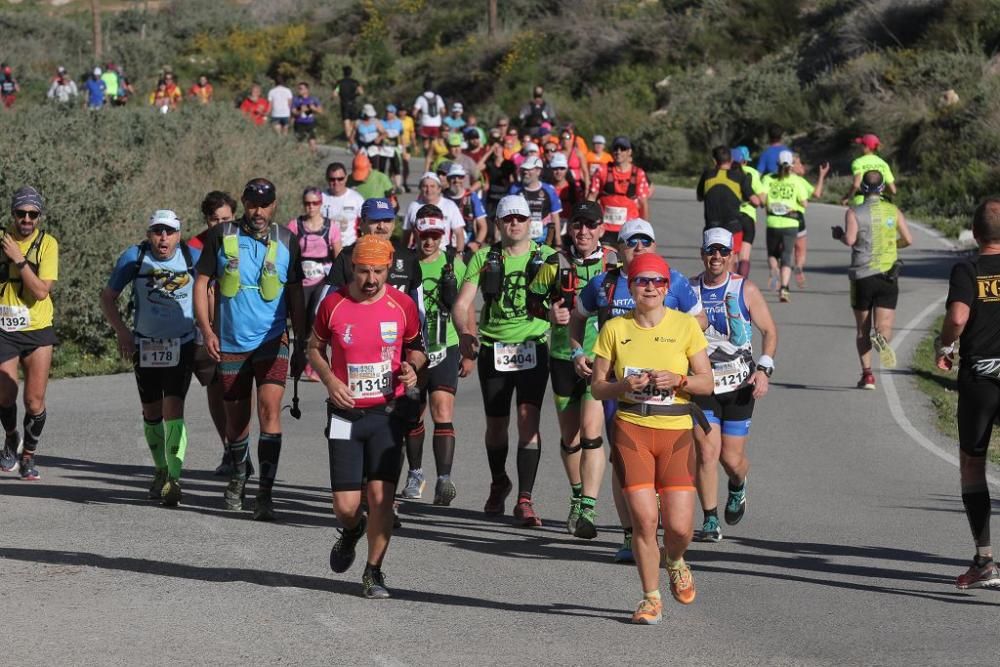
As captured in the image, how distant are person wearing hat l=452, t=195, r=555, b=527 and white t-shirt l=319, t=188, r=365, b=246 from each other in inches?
265

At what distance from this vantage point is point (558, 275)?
34.8ft

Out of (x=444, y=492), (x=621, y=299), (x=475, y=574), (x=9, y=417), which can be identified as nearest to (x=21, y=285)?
(x=9, y=417)

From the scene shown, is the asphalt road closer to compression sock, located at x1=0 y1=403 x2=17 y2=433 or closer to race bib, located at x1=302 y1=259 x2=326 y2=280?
compression sock, located at x1=0 y1=403 x2=17 y2=433

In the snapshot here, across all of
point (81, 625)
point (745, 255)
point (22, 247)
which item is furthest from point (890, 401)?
point (81, 625)

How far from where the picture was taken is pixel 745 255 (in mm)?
20750

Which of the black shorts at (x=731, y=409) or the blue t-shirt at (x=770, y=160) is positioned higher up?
the blue t-shirt at (x=770, y=160)

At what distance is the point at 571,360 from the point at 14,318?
4180 mm

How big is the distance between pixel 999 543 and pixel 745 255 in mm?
10840

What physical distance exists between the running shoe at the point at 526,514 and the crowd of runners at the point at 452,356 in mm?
19

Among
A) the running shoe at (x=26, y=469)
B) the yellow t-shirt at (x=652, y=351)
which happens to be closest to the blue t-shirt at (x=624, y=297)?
the yellow t-shirt at (x=652, y=351)

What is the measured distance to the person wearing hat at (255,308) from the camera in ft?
34.9

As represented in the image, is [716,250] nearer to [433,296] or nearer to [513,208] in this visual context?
[513,208]

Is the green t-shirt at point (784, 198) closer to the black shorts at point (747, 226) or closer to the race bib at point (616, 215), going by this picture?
the black shorts at point (747, 226)

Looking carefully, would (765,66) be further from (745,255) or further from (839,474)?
(839,474)
